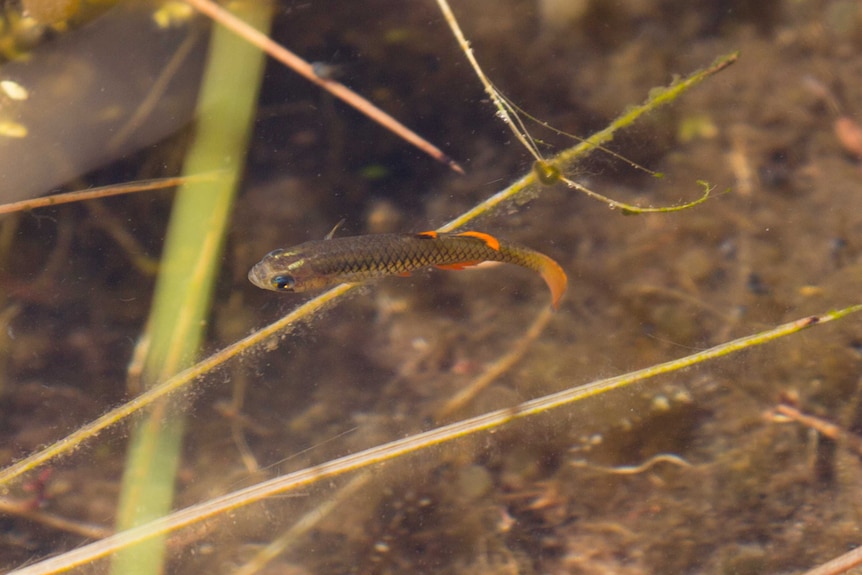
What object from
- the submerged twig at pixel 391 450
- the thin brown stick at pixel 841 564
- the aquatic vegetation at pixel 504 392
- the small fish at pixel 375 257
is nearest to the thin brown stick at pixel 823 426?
the aquatic vegetation at pixel 504 392

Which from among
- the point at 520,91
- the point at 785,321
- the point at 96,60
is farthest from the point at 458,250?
the point at 96,60

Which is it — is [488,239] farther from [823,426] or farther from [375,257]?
[823,426]

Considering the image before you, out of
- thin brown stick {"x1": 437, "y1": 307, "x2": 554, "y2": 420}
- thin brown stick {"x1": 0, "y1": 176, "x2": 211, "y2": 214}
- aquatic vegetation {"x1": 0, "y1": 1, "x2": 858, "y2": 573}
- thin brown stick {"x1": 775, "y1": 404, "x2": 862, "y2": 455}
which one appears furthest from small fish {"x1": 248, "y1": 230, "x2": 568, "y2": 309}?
thin brown stick {"x1": 775, "y1": 404, "x2": 862, "y2": 455}

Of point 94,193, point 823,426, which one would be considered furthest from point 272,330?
point 823,426

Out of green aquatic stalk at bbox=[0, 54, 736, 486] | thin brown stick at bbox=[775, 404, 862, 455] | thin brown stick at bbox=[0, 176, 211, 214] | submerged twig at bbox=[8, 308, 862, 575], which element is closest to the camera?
green aquatic stalk at bbox=[0, 54, 736, 486]

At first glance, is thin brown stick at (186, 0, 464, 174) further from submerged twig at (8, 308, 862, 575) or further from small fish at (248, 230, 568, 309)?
submerged twig at (8, 308, 862, 575)

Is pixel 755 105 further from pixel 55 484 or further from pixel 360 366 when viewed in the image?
pixel 55 484
